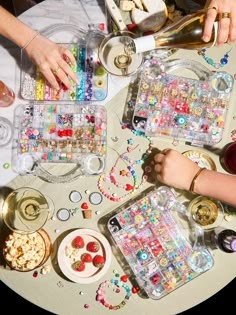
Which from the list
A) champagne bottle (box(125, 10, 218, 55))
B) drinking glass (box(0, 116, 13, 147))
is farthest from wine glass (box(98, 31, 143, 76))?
drinking glass (box(0, 116, 13, 147))

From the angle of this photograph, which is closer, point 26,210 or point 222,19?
point 222,19

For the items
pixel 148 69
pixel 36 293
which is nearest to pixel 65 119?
pixel 148 69

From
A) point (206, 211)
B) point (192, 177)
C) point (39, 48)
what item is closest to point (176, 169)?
point (192, 177)

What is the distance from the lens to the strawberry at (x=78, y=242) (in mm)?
1246

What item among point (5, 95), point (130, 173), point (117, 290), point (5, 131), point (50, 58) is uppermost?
point (50, 58)

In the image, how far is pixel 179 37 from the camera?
1231mm

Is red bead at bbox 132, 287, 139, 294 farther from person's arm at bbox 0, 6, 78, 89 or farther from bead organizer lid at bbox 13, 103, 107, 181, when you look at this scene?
person's arm at bbox 0, 6, 78, 89

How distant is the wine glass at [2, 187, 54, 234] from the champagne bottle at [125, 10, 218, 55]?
494 millimetres

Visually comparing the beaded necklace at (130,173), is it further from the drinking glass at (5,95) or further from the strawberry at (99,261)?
the drinking glass at (5,95)

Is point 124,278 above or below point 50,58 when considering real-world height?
below

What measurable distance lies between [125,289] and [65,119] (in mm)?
525

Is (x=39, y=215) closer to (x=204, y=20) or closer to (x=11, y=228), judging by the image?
(x=11, y=228)

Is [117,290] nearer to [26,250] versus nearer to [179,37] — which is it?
[26,250]

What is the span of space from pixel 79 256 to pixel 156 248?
0.72ft
